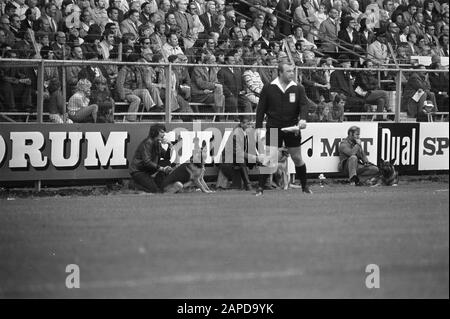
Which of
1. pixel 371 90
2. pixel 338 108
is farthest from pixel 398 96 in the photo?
pixel 338 108

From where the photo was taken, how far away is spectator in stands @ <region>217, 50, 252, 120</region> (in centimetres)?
2028

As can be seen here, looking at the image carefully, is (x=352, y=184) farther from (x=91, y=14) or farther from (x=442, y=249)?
(x=442, y=249)

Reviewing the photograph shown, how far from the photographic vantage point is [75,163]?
18.3 metres

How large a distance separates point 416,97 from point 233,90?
4.92 metres

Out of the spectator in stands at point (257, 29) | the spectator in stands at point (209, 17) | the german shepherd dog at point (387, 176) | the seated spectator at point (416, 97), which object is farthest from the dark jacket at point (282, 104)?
the spectator in stands at point (257, 29)

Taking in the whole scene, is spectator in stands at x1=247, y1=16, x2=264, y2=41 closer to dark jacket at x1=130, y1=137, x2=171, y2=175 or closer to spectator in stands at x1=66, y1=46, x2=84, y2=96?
dark jacket at x1=130, y1=137, x2=171, y2=175

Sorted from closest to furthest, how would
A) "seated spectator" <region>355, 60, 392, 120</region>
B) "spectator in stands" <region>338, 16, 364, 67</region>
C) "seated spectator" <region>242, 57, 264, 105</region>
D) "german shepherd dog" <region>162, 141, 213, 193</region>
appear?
1. "german shepherd dog" <region>162, 141, 213, 193</region>
2. "seated spectator" <region>242, 57, 264, 105</region>
3. "seated spectator" <region>355, 60, 392, 120</region>
4. "spectator in stands" <region>338, 16, 364, 67</region>

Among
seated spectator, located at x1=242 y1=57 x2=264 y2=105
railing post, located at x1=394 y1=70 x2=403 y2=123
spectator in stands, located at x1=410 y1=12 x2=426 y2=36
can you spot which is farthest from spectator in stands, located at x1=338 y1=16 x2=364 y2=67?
seated spectator, located at x1=242 y1=57 x2=264 y2=105

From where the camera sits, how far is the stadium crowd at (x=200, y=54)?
1844cm

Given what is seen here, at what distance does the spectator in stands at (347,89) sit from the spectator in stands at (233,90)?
2.14 metres

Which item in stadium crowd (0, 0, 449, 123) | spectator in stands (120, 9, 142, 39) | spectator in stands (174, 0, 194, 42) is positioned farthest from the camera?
spectator in stands (174, 0, 194, 42)

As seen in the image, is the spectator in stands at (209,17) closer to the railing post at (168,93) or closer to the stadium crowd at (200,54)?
the stadium crowd at (200,54)

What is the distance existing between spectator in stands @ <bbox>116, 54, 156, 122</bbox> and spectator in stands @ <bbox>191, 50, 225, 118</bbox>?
0.99 metres

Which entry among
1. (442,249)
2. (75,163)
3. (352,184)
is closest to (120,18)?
(75,163)
